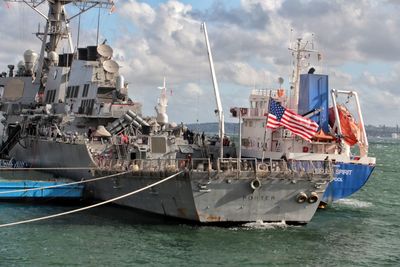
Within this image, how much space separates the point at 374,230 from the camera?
2889 cm

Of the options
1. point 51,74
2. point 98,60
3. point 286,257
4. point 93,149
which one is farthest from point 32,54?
point 286,257

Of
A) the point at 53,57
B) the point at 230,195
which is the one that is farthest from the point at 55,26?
the point at 230,195

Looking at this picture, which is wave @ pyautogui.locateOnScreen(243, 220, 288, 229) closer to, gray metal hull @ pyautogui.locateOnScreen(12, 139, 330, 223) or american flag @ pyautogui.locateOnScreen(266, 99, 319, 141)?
gray metal hull @ pyautogui.locateOnScreen(12, 139, 330, 223)

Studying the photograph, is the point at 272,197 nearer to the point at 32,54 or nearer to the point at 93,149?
the point at 93,149

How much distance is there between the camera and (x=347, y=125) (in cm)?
3869

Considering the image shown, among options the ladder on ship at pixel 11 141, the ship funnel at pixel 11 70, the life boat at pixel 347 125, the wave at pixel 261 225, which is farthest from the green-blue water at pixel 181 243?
the ship funnel at pixel 11 70

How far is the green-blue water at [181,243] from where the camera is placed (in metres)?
21.2

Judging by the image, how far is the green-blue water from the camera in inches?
835

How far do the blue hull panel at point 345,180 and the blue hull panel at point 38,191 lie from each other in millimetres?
14334

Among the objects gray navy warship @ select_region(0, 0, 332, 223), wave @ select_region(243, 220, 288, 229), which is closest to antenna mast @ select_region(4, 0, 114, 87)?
gray navy warship @ select_region(0, 0, 332, 223)

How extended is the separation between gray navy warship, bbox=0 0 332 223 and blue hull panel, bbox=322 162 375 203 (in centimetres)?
408

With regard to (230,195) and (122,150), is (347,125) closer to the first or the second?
(122,150)

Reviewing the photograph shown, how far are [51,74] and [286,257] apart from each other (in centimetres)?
3008

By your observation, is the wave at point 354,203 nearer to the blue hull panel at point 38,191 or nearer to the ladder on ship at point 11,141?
the blue hull panel at point 38,191
